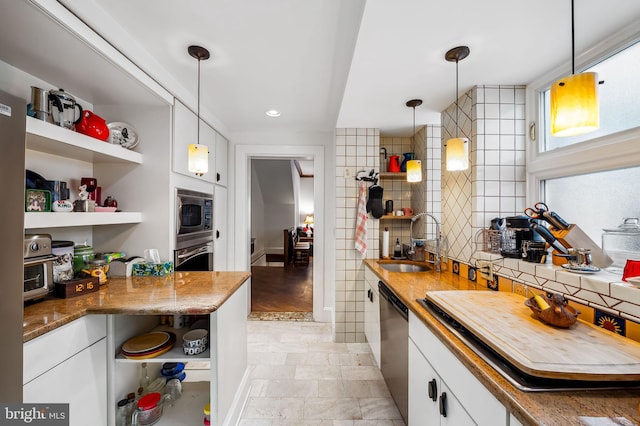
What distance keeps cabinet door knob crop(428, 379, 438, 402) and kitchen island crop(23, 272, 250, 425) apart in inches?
39.5

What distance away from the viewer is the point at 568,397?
650 millimetres

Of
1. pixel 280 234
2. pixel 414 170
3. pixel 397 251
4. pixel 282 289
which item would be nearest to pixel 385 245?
pixel 397 251

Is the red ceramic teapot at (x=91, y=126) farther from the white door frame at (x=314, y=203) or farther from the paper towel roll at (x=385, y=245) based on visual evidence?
the paper towel roll at (x=385, y=245)

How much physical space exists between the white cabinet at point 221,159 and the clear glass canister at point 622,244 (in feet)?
9.75

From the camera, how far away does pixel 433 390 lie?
109 cm

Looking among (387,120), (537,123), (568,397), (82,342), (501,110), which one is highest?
(387,120)

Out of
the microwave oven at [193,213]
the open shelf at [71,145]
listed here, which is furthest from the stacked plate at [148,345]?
the open shelf at [71,145]

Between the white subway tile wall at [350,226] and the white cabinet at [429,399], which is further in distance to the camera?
the white subway tile wall at [350,226]

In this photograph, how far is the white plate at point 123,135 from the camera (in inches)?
70.6

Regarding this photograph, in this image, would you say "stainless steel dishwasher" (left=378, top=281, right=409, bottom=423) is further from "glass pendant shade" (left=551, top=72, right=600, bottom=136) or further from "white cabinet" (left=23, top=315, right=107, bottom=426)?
"white cabinet" (left=23, top=315, right=107, bottom=426)

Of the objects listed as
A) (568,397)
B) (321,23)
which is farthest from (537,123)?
(568,397)

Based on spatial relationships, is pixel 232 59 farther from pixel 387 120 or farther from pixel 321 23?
pixel 387 120

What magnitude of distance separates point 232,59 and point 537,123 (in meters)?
2.03

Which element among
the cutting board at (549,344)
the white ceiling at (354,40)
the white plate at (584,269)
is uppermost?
the white ceiling at (354,40)
